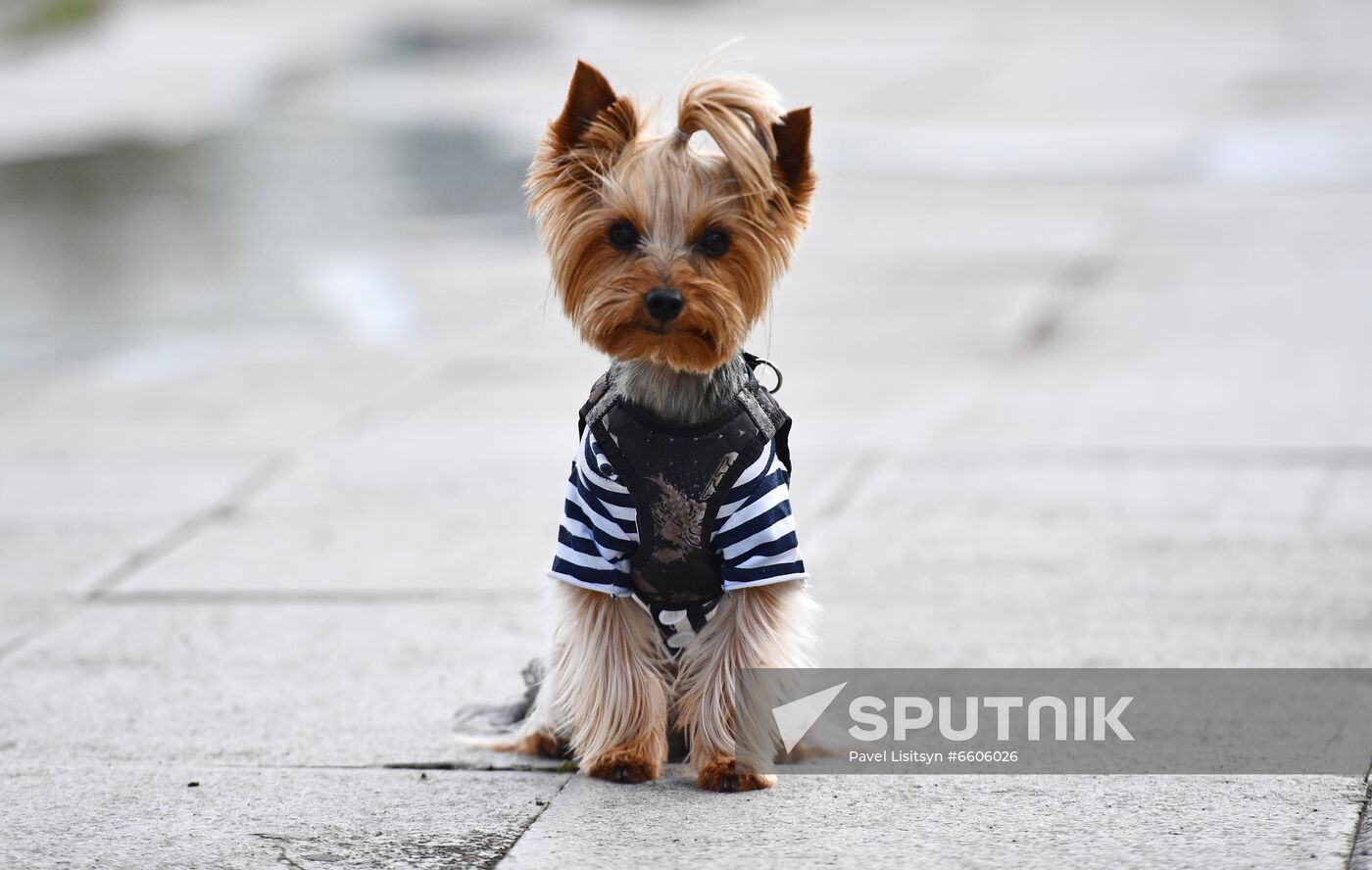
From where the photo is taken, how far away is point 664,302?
12.1ft

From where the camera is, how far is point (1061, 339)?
966 cm

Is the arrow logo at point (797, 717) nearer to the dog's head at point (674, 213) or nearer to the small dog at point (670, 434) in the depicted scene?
the small dog at point (670, 434)

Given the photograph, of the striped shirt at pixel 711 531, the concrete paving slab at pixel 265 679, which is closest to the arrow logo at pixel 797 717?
the striped shirt at pixel 711 531

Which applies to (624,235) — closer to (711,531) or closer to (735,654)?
(711,531)

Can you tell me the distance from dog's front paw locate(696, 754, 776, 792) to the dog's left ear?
1340 mm

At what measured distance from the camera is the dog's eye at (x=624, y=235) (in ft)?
12.4

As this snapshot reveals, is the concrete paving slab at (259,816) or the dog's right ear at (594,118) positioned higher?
the dog's right ear at (594,118)

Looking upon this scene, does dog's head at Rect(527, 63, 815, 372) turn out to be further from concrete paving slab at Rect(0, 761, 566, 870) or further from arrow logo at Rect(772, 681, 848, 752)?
concrete paving slab at Rect(0, 761, 566, 870)

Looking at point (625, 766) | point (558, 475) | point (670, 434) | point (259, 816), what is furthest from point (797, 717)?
point (558, 475)

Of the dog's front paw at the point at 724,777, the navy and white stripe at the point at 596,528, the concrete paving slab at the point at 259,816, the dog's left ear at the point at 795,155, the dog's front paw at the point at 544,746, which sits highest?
the dog's left ear at the point at 795,155

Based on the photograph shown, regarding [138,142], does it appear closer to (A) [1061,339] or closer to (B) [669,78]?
(B) [669,78]

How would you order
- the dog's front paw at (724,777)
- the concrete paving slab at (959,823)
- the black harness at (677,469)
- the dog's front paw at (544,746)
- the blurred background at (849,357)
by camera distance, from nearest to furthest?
the concrete paving slab at (959,823) < the black harness at (677,469) < the dog's front paw at (724,777) < the dog's front paw at (544,746) < the blurred background at (849,357)
